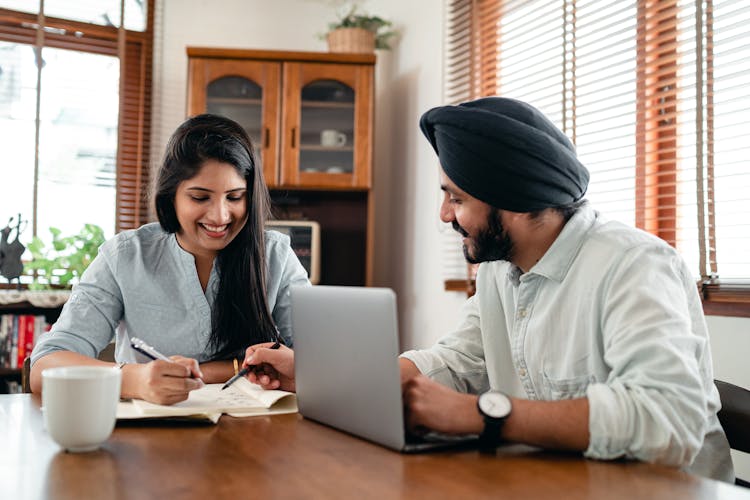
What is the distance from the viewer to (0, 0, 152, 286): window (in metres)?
3.66

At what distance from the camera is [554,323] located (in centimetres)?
116

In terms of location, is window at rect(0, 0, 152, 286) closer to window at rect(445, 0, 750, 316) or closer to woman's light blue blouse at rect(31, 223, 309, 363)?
window at rect(445, 0, 750, 316)

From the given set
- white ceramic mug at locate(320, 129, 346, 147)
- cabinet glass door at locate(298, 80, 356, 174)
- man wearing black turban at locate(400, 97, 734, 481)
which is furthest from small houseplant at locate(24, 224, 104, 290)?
man wearing black turban at locate(400, 97, 734, 481)

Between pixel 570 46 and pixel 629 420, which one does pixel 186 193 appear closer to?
pixel 629 420

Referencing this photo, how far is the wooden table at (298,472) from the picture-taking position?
0.73 metres

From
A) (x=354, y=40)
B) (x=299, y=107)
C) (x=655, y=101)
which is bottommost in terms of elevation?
(x=655, y=101)

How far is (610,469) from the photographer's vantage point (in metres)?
0.83

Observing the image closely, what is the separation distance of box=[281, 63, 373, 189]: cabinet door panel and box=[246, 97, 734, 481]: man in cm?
221

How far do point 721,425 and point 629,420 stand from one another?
0.34m

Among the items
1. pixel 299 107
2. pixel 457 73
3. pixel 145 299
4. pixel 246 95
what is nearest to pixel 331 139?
pixel 299 107

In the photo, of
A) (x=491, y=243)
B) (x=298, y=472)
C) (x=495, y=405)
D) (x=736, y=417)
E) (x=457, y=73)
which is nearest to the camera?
(x=298, y=472)

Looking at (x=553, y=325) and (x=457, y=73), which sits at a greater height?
(x=457, y=73)

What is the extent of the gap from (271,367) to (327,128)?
2.43m

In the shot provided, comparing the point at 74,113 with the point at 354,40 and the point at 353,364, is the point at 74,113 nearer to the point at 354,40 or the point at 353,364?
the point at 354,40
